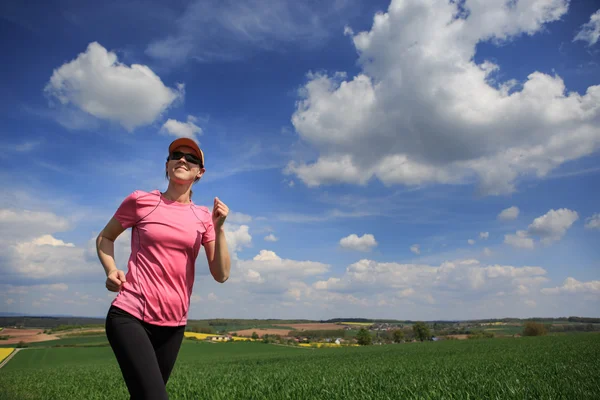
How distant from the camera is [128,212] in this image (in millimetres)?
2949

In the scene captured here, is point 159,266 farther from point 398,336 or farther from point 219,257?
point 398,336

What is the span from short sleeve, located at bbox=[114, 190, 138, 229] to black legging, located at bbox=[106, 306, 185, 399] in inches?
24.4

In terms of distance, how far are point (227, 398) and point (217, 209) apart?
4756 millimetres

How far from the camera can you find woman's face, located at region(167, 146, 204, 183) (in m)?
3.12

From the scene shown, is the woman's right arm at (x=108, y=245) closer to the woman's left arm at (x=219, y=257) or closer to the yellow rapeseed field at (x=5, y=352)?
the woman's left arm at (x=219, y=257)

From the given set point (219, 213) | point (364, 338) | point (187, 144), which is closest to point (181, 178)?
point (187, 144)

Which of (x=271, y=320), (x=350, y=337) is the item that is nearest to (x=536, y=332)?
(x=350, y=337)

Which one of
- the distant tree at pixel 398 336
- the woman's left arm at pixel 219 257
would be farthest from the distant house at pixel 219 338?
the woman's left arm at pixel 219 257

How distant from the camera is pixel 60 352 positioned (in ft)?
163

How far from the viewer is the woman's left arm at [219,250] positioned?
3061 millimetres

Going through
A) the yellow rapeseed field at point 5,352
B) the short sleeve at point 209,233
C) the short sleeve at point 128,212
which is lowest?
the yellow rapeseed field at point 5,352

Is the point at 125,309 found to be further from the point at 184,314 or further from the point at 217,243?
the point at 217,243

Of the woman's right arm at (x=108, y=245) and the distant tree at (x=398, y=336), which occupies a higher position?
the woman's right arm at (x=108, y=245)

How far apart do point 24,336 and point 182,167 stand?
6908cm
